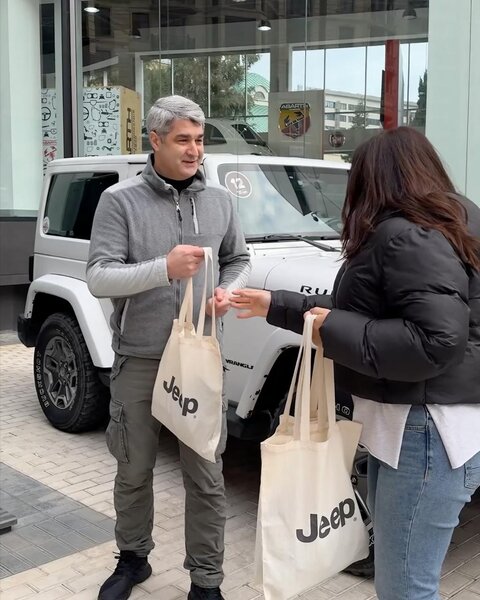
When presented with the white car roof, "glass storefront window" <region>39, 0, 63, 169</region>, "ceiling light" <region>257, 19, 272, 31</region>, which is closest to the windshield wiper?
the white car roof

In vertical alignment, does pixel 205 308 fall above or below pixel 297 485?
above

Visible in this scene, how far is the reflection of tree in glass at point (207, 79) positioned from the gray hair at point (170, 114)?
6.82 metres

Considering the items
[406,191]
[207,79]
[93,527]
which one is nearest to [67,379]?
[93,527]

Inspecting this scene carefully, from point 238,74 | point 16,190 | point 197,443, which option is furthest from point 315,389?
point 16,190

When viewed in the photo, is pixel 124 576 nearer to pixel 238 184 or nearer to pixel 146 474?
pixel 146 474

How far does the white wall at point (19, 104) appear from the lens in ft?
35.5

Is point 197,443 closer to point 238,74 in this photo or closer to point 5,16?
point 238,74

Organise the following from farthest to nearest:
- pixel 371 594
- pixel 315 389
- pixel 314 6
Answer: pixel 314 6 → pixel 371 594 → pixel 315 389

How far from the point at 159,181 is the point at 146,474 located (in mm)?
1172

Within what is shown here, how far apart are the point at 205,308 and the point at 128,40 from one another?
926cm

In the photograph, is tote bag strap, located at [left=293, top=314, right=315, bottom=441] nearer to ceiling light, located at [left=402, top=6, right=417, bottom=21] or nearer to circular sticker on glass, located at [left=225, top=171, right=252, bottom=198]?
circular sticker on glass, located at [left=225, top=171, right=252, bottom=198]

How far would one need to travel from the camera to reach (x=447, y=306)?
5.96ft

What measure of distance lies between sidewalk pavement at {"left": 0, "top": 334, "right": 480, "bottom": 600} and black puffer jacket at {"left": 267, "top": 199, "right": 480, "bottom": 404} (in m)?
1.66

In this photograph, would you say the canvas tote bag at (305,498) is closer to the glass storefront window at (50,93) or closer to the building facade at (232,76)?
the building facade at (232,76)
